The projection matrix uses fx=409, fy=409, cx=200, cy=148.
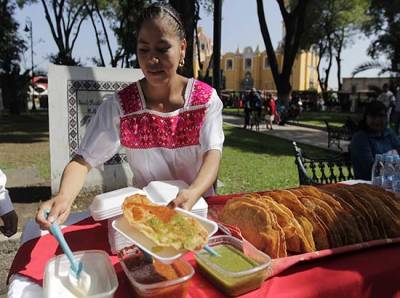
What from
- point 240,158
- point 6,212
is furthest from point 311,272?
point 240,158

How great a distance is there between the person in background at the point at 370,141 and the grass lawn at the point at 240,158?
2.76 meters

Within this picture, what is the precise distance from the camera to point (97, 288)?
129cm

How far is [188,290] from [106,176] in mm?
5144

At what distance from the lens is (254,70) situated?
205 ft

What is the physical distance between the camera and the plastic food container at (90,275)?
1241 mm

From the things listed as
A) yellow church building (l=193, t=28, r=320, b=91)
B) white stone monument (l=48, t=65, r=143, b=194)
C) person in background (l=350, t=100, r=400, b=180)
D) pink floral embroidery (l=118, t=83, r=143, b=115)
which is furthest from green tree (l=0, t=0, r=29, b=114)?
yellow church building (l=193, t=28, r=320, b=91)

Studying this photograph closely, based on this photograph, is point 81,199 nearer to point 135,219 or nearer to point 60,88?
point 60,88

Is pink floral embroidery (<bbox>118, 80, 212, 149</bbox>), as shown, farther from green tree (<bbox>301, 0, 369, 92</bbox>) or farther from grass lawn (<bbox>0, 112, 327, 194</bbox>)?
green tree (<bbox>301, 0, 369, 92</bbox>)

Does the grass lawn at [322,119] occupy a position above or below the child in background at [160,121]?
below

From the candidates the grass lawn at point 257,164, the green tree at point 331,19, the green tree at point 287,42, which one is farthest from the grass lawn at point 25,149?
the green tree at point 331,19

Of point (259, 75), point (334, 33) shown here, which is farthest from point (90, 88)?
point (259, 75)

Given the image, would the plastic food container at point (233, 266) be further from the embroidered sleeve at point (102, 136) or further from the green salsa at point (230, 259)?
the embroidered sleeve at point (102, 136)

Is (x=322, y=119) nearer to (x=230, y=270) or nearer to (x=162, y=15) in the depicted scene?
(x=162, y=15)

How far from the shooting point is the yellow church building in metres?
59.2
